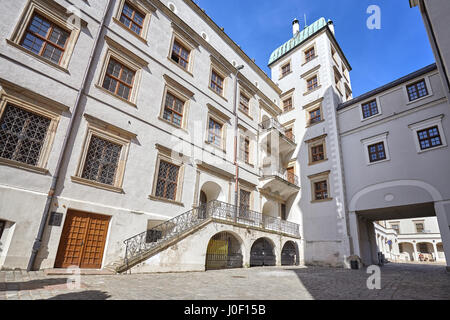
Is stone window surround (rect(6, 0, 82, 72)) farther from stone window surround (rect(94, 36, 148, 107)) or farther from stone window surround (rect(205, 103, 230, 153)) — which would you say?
stone window surround (rect(205, 103, 230, 153))

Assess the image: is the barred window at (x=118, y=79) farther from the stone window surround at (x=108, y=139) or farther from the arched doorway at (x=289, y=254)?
the arched doorway at (x=289, y=254)

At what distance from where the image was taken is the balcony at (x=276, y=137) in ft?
61.0

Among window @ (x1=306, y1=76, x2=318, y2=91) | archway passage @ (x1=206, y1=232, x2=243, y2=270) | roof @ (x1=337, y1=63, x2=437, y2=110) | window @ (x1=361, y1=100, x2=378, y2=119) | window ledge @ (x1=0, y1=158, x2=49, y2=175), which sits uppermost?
window @ (x1=306, y1=76, x2=318, y2=91)

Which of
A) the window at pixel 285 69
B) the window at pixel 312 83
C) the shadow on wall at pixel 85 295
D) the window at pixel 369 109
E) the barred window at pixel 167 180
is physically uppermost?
the window at pixel 285 69

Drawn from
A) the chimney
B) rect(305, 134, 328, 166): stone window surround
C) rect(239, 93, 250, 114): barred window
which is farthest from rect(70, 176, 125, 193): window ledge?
the chimney

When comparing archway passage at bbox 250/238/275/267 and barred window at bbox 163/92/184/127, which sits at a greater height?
barred window at bbox 163/92/184/127

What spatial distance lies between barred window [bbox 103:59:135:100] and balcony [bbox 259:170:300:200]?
1049 cm

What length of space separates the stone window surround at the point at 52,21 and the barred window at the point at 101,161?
3.19 meters

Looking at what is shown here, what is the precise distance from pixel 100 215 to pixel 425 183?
1619 centimetres

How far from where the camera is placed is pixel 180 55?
1484cm

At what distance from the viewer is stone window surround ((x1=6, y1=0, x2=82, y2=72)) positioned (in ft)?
28.6

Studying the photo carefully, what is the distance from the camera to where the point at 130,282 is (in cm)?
650

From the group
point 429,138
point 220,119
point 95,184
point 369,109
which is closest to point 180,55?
point 220,119

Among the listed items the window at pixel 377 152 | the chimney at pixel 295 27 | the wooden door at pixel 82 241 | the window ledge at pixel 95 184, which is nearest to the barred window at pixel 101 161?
the window ledge at pixel 95 184
